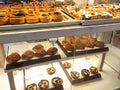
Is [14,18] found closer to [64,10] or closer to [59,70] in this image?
[64,10]

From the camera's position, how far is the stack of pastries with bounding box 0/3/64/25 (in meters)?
0.91

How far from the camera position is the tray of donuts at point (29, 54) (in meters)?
1.19

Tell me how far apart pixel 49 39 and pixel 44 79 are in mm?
453

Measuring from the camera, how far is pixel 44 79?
1.54 m

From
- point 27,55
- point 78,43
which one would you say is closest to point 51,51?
point 27,55

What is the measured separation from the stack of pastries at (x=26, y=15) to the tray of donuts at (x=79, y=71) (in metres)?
0.80

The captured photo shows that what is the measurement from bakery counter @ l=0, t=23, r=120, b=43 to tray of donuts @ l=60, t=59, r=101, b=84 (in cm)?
70

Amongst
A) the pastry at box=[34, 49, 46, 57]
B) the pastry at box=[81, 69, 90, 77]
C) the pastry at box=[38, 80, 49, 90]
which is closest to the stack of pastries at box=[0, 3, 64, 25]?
the pastry at box=[34, 49, 46, 57]

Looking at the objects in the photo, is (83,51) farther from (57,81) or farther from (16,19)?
(16,19)

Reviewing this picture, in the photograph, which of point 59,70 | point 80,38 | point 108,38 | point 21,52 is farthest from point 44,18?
point 108,38

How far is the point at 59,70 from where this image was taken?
1736mm

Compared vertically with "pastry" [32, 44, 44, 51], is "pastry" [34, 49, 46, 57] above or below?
below

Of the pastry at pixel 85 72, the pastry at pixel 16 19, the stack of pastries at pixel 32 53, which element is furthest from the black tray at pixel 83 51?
the pastry at pixel 16 19

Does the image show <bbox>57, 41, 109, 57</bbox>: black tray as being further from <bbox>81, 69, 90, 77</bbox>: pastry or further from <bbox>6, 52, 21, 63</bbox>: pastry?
<bbox>6, 52, 21, 63</bbox>: pastry
